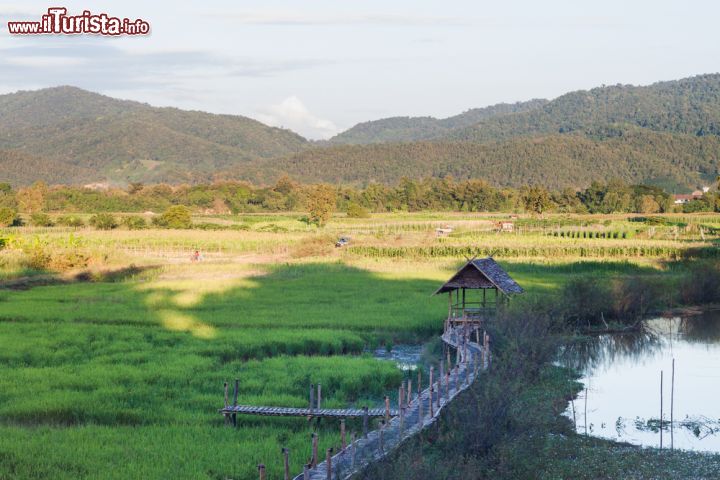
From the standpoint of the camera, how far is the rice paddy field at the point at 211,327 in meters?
15.3

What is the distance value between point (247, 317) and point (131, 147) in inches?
6424

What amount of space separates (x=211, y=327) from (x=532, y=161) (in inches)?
4692

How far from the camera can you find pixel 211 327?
28.1 meters

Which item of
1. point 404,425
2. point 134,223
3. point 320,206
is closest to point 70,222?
point 134,223

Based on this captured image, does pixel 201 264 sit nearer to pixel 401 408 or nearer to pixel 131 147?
pixel 401 408

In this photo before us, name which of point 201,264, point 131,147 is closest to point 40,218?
point 201,264

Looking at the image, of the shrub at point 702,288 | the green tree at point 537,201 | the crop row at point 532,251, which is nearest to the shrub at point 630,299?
the shrub at point 702,288

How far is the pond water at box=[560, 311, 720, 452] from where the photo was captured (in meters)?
18.5

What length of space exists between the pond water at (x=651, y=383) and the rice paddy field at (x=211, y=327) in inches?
180

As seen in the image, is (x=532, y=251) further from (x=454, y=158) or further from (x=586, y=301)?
(x=454, y=158)

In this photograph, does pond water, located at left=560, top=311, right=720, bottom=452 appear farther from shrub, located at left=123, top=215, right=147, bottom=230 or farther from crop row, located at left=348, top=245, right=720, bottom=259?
shrub, located at left=123, top=215, right=147, bottom=230

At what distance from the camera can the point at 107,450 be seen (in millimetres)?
14680

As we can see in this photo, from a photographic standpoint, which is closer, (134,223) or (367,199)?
(134,223)

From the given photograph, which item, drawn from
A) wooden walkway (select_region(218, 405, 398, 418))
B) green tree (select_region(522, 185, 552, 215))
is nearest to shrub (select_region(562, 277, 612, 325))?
wooden walkway (select_region(218, 405, 398, 418))
